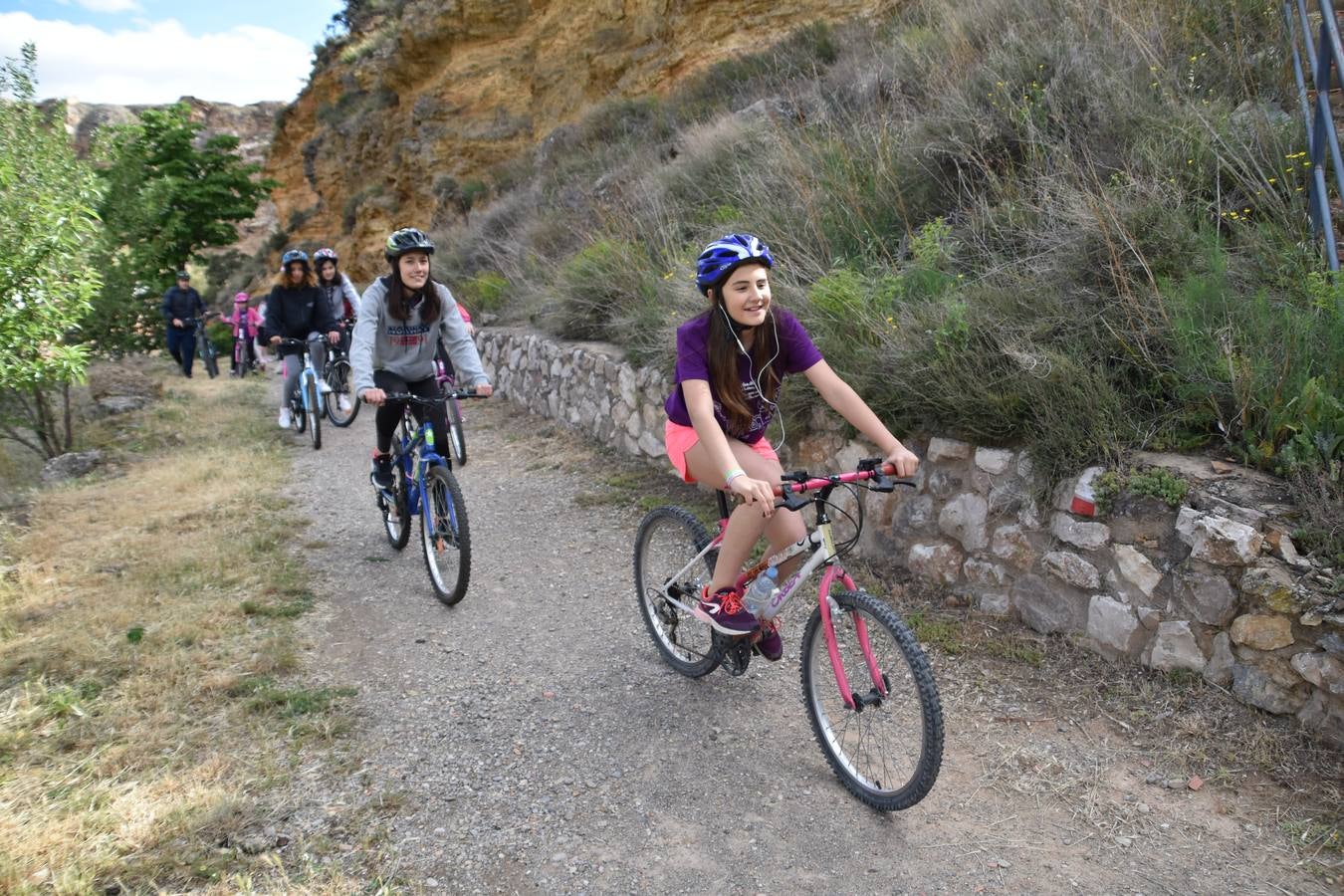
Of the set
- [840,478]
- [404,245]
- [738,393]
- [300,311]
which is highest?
[300,311]

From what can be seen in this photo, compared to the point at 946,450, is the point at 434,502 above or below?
above

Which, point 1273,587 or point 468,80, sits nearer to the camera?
point 1273,587

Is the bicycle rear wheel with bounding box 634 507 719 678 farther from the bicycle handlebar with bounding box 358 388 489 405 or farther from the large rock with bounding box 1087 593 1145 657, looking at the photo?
the large rock with bounding box 1087 593 1145 657

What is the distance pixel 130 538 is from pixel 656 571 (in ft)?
14.7

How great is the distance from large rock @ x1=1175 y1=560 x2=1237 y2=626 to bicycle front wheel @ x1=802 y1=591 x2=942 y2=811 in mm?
1348

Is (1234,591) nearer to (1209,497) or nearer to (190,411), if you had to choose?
(1209,497)

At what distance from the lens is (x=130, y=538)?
6598 millimetres

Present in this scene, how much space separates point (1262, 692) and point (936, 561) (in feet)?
5.48

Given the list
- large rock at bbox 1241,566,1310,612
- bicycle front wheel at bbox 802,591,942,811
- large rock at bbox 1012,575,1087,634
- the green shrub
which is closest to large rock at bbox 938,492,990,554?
large rock at bbox 1012,575,1087,634

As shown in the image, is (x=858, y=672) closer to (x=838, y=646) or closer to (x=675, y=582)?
(x=838, y=646)

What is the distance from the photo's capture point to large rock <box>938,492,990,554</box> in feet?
15.0

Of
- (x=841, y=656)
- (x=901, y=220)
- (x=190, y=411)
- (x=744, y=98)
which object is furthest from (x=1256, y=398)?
(x=190, y=411)

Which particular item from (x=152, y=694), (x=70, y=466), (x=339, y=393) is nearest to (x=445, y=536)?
(x=152, y=694)

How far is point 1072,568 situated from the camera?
407 centimetres
